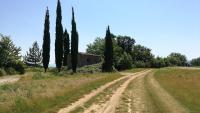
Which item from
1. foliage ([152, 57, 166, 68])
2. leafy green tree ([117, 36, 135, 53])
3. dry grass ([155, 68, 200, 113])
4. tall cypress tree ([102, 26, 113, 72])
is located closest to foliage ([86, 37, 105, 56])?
leafy green tree ([117, 36, 135, 53])

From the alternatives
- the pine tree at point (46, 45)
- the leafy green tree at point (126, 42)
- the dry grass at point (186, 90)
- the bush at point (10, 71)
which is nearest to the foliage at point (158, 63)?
the leafy green tree at point (126, 42)

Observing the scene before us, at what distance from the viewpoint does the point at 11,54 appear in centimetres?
6538

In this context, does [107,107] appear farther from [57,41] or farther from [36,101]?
[57,41]

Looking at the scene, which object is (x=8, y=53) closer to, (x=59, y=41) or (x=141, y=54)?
(x=59, y=41)

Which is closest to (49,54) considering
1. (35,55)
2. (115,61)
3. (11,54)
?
(11,54)

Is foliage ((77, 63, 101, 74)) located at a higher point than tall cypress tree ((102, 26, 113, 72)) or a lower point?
lower

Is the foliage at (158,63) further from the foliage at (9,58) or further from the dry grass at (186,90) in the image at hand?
the dry grass at (186,90)


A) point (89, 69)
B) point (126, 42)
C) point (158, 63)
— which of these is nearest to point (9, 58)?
point (89, 69)

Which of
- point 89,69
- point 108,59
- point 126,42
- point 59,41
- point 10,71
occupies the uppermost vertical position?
point 126,42

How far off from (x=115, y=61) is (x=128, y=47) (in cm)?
5626

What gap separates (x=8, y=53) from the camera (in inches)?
2559

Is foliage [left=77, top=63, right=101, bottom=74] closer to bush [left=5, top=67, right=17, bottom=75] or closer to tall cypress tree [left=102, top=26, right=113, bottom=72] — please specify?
tall cypress tree [left=102, top=26, right=113, bottom=72]

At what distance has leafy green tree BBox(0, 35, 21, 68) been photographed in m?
62.7

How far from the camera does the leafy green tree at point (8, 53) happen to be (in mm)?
62697
